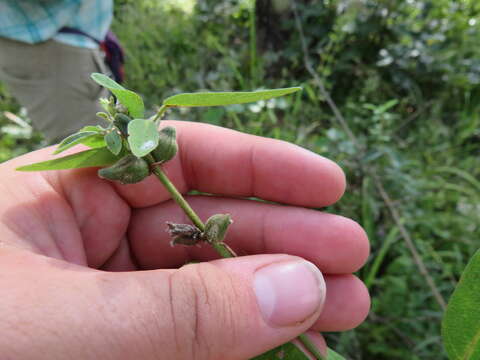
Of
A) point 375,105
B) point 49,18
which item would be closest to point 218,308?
point 49,18

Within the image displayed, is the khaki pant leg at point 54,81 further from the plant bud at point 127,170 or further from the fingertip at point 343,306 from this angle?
the fingertip at point 343,306

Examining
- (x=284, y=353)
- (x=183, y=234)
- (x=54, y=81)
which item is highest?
(x=54, y=81)

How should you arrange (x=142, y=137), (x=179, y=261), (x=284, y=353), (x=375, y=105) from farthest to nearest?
(x=375, y=105)
(x=179, y=261)
(x=284, y=353)
(x=142, y=137)

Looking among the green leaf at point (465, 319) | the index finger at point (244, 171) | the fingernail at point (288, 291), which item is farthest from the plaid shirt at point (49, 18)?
the green leaf at point (465, 319)

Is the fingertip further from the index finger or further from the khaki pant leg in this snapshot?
the khaki pant leg

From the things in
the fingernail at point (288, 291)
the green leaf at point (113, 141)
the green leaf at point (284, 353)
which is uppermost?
the green leaf at point (113, 141)

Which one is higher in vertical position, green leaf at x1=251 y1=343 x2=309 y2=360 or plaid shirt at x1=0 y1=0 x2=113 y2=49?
plaid shirt at x1=0 y1=0 x2=113 y2=49

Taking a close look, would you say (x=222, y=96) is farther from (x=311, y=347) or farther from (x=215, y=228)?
(x=311, y=347)

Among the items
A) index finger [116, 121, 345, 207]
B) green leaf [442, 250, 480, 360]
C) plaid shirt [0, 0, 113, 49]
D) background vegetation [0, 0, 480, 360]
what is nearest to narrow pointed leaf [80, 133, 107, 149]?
index finger [116, 121, 345, 207]
